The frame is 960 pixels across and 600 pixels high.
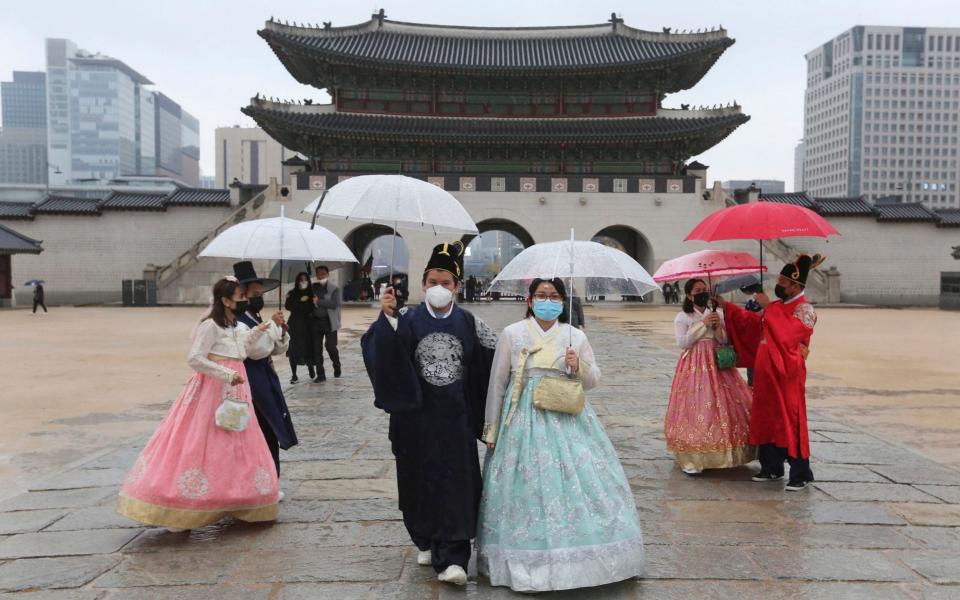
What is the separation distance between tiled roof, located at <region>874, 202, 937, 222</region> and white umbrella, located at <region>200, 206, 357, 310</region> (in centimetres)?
3246

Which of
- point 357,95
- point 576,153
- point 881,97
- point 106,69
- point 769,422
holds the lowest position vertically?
point 769,422

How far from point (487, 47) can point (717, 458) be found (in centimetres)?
3156

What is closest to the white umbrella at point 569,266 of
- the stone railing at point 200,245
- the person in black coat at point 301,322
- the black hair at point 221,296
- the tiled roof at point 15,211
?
the black hair at point 221,296

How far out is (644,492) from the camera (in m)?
5.23

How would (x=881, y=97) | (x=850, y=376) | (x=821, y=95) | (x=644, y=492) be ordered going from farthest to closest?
(x=821, y=95), (x=881, y=97), (x=850, y=376), (x=644, y=492)

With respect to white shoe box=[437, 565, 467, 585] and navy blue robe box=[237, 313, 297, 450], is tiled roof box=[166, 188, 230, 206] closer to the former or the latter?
navy blue robe box=[237, 313, 297, 450]

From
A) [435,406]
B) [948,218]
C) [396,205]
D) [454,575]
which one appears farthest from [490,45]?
[454,575]

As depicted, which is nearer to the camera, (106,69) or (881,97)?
(881,97)

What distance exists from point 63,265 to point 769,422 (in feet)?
107

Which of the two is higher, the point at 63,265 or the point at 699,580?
the point at 63,265

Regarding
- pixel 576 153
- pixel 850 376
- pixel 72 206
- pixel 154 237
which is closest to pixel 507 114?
pixel 576 153

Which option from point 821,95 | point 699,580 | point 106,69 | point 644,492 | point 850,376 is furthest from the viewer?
point 106,69

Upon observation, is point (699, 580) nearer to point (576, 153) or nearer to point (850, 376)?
point (850, 376)

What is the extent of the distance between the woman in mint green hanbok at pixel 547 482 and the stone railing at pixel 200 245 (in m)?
26.5
